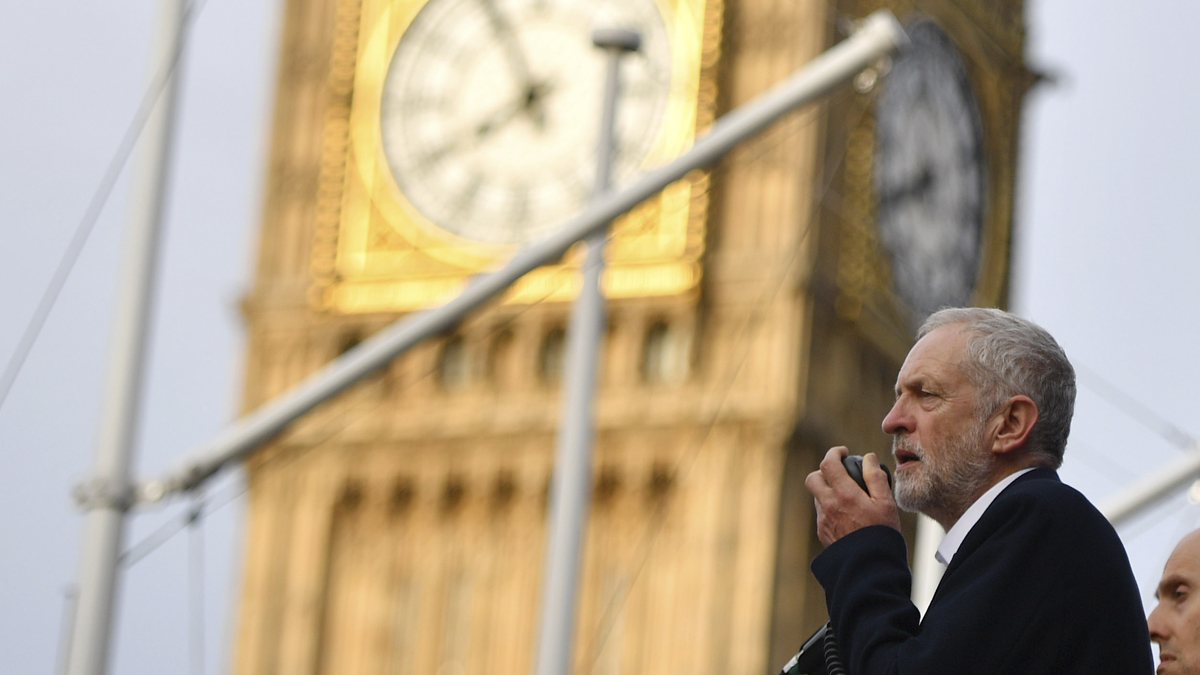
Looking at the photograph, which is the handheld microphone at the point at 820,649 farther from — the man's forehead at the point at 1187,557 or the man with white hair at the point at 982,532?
the man's forehead at the point at 1187,557

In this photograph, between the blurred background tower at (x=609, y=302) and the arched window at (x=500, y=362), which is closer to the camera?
the blurred background tower at (x=609, y=302)

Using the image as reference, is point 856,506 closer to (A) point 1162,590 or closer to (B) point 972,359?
(B) point 972,359

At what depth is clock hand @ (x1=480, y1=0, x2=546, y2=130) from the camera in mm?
33031

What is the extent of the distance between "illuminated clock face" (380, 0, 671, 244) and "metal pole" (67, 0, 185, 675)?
814 inches

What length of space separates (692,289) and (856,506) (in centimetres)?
2718

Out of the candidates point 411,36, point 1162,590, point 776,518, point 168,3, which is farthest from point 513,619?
point 1162,590

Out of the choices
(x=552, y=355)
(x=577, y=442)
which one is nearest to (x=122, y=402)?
(x=577, y=442)

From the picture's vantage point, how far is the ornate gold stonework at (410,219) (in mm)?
31719

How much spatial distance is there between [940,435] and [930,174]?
2918 cm

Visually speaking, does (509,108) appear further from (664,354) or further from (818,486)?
(818,486)

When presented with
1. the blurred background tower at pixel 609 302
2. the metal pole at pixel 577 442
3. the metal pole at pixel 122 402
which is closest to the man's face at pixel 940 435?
the metal pole at pixel 122 402

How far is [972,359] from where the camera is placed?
4590mm

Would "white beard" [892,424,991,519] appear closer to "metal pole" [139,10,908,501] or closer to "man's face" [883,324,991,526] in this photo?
"man's face" [883,324,991,526]

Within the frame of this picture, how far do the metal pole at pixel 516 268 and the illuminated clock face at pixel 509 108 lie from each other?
19.1 m
